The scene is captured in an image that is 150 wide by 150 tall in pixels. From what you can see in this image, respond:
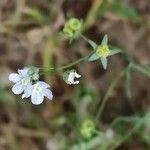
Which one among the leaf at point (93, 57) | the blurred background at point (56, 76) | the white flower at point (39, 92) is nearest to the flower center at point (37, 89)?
the white flower at point (39, 92)

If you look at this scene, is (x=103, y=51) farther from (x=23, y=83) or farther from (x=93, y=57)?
(x=23, y=83)

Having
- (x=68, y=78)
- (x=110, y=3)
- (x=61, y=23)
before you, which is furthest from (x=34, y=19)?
(x=68, y=78)

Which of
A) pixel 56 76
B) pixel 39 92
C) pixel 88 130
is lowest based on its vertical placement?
pixel 39 92

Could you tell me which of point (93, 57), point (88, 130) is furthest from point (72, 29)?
point (88, 130)

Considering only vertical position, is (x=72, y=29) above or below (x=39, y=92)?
above

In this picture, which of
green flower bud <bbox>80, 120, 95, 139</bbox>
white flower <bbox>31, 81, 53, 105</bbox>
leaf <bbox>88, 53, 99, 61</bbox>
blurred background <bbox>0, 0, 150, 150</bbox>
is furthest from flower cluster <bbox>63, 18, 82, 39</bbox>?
blurred background <bbox>0, 0, 150, 150</bbox>

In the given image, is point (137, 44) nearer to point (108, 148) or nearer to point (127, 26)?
point (127, 26)

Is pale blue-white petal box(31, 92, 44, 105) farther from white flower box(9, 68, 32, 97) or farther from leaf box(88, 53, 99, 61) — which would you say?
leaf box(88, 53, 99, 61)

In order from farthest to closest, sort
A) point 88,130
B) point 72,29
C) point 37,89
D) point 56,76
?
point 56,76 → point 88,130 → point 72,29 → point 37,89
